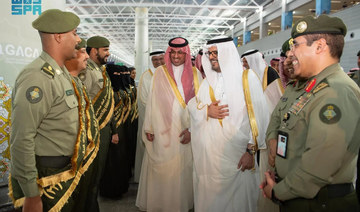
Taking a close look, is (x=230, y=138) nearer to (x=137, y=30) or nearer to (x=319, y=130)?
(x=319, y=130)

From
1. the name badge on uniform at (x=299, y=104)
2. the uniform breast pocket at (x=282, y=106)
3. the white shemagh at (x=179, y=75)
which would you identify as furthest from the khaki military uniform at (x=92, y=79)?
the name badge on uniform at (x=299, y=104)

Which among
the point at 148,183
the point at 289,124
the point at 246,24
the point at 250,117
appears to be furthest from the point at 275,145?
the point at 246,24

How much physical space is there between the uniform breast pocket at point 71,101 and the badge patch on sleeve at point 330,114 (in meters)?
1.35

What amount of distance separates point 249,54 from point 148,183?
2.30 meters

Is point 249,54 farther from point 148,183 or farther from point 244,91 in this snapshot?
point 148,183

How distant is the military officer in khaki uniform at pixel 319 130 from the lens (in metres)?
1.26

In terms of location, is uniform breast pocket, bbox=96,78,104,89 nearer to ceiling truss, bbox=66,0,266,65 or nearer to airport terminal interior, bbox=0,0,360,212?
airport terminal interior, bbox=0,0,360,212

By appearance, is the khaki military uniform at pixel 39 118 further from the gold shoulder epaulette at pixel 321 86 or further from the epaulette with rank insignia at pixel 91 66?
the gold shoulder epaulette at pixel 321 86

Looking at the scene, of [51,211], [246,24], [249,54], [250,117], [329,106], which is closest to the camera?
[329,106]

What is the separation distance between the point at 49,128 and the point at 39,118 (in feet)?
0.35

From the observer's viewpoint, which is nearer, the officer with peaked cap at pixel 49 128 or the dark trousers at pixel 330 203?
the dark trousers at pixel 330 203

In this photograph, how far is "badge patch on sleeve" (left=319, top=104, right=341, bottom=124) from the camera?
49.0 inches

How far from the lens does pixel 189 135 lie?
10.0 ft

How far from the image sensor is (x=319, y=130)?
1268 millimetres
